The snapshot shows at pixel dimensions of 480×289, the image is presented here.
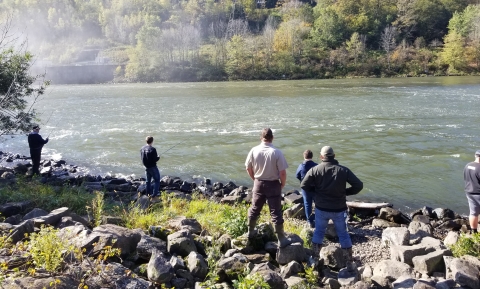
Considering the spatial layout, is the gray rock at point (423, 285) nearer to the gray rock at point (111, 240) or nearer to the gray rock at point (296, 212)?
the gray rock at point (111, 240)

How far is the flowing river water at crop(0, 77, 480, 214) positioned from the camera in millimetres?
14117

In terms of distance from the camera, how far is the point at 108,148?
2027 cm

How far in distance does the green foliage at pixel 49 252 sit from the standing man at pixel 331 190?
3788 mm

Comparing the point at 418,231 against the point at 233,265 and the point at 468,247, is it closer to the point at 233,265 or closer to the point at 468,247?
the point at 468,247

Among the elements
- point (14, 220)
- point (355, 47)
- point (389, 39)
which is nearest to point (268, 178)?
point (14, 220)

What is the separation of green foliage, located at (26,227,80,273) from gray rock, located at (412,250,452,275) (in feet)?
17.3

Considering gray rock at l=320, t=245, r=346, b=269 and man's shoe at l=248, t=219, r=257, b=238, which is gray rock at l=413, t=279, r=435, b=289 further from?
man's shoe at l=248, t=219, r=257, b=238

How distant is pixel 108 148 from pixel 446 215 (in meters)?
16.3

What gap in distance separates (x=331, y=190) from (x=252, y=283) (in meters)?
2.16

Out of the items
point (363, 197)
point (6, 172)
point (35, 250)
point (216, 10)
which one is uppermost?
point (216, 10)

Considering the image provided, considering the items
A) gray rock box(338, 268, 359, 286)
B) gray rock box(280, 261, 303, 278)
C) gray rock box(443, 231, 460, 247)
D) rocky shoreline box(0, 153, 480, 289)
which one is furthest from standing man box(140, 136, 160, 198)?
gray rock box(443, 231, 460, 247)

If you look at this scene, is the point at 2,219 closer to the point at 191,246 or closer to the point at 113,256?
the point at 113,256

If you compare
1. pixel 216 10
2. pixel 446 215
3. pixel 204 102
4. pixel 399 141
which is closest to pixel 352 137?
pixel 399 141

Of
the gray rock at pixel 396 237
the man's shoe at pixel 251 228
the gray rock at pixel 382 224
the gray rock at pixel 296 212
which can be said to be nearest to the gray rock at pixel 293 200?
the gray rock at pixel 296 212
